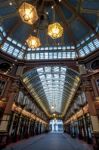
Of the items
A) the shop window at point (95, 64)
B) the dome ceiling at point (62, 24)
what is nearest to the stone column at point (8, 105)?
the dome ceiling at point (62, 24)

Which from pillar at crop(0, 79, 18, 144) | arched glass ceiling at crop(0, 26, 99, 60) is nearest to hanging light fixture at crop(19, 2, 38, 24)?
pillar at crop(0, 79, 18, 144)

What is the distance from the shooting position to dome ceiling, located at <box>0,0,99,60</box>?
1507 centimetres

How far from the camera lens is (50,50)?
2138cm

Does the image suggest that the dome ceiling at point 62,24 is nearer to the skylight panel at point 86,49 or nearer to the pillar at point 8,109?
the skylight panel at point 86,49

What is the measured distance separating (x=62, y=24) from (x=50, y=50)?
5.31 m

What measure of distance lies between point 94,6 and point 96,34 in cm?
354

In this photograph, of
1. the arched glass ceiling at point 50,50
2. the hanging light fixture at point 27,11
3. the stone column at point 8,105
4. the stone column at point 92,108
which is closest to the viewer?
the hanging light fixture at point 27,11

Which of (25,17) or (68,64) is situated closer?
(25,17)

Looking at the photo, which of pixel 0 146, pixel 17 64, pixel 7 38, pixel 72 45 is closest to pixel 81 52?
pixel 72 45

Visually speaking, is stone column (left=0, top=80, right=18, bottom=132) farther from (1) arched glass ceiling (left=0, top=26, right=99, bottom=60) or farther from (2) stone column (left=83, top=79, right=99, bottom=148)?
(2) stone column (left=83, top=79, right=99, bottom=148)

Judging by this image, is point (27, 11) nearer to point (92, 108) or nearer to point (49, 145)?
point (92, 108)

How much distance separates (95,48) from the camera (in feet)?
58.5

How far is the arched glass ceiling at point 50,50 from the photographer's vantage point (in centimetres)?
1830

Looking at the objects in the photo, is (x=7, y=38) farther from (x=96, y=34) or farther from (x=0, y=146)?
(x=0, y=146)
